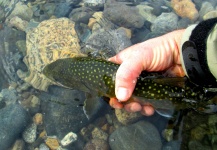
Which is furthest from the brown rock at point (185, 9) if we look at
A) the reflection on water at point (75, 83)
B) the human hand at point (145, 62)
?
the human hand at point (145, 62)

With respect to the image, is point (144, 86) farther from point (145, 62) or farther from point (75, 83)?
point (75, 83)

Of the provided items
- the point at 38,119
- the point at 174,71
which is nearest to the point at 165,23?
the point at 174,71

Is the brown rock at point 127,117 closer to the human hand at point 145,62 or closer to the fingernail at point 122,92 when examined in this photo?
the human hand at point 145,62

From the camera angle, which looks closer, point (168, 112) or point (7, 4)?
point (168, 112)

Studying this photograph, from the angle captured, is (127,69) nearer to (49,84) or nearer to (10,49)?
(49,84)

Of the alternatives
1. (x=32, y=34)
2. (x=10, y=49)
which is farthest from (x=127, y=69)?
(x=10, y=49)
